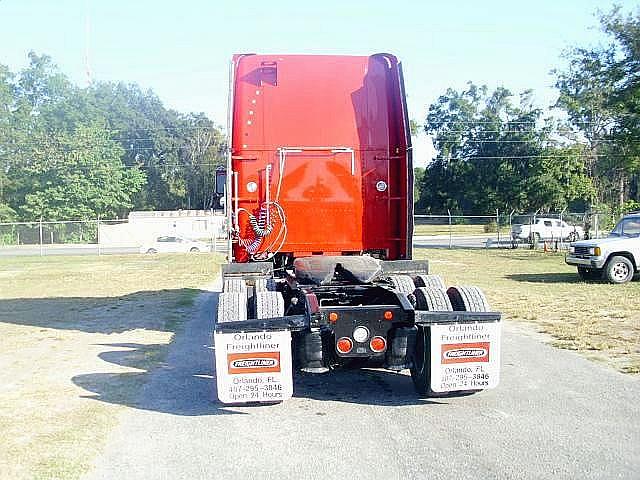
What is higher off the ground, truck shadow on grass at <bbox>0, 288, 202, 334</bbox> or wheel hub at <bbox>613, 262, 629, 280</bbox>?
wheel hub at <bbox>613, 262, 629, 280</bbox>

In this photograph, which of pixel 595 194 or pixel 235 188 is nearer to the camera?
pixel 235 188

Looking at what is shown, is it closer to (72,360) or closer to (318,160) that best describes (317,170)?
(318,160)

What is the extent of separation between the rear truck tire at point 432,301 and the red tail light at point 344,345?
0.87 m

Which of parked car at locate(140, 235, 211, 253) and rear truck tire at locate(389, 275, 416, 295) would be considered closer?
rear truck tire at locate(389, 275, 416, 295)

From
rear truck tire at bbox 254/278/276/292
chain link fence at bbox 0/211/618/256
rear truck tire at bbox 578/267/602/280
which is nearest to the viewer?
rear truck tire at bbox 254/278/276/292

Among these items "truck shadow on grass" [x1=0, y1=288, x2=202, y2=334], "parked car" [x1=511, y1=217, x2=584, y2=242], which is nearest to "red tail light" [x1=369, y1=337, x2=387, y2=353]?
"truck shadow on grass" [x1=0, y1=288, x2=202, y2=334]

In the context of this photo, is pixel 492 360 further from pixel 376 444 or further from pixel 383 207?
pixel 383 207

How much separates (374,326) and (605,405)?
7.41ft

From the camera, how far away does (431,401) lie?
22.8 ft

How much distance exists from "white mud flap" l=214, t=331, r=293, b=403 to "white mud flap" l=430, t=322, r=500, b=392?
131 cm

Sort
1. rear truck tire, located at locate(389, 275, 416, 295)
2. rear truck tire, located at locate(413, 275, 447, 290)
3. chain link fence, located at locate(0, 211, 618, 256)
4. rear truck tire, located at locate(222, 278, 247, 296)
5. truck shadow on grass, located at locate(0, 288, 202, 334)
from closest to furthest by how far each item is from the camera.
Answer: rear truck tire, located at locate(389, 275, 416, 295)
rear truck tire, located at locate(222, 278, 247, 296)
rear truck tire, located at locate(413, 275, 447, 290)
truck shadow on grass, located at locate(0, 288, 202, 334)
chain link fence, located at locate(0, 211, 618, 256)

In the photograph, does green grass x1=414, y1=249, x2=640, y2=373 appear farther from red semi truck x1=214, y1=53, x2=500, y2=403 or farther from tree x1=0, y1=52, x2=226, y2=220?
tree x1=0, y1=52, x2=226, y2=220

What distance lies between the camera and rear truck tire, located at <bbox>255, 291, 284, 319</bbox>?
666 centimetres

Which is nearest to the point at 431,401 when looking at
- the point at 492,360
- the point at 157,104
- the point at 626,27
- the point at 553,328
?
the point at 492,360
